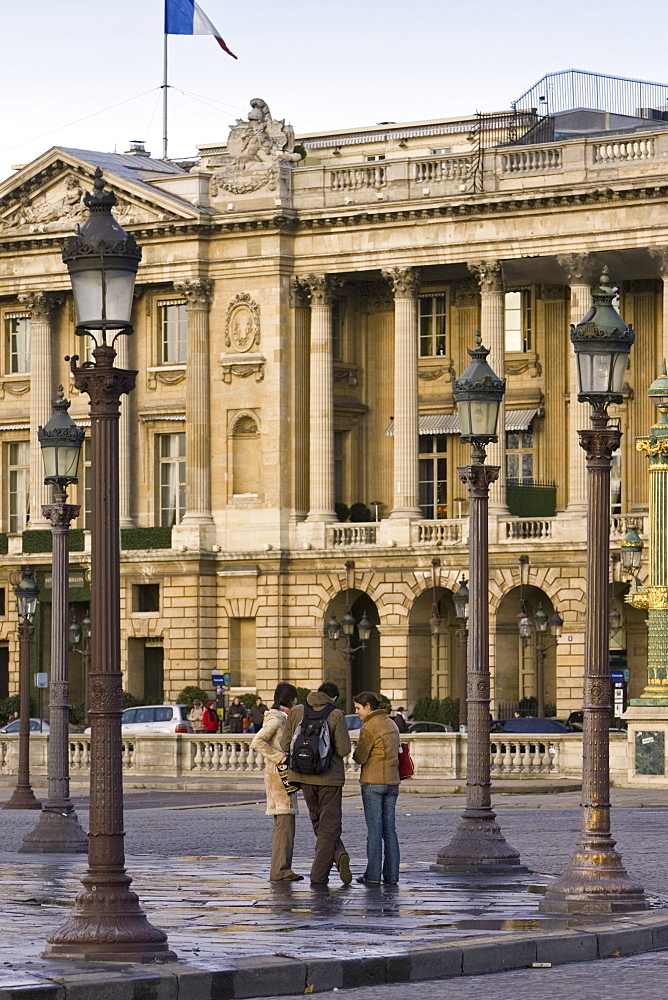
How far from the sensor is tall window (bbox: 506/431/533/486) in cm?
7919

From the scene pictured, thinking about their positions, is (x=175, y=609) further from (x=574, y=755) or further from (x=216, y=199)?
(x=574, y=755)

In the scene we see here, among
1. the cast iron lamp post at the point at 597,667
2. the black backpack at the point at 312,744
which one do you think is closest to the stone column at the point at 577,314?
the black backpack at the point at 312,744

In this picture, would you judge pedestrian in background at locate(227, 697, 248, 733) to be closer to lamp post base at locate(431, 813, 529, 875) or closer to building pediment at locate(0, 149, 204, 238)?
building pediment at locate(0, 149, 204, 238)

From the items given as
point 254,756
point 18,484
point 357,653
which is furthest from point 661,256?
point 18,484

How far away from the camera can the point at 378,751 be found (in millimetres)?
25328

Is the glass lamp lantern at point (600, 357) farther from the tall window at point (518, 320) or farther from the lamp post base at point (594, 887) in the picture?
the tall window at point (518, 320)

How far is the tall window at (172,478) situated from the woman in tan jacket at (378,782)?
56473mm

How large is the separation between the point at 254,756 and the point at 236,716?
529 inches

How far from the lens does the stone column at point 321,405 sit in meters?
78.5

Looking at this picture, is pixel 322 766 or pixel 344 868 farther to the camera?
pixel 344 868

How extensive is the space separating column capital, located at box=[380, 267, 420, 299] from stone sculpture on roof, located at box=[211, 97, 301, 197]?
14.8 feet

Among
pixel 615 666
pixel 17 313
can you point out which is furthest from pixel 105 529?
pixel 17 313

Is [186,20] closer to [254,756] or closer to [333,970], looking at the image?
[254,756]

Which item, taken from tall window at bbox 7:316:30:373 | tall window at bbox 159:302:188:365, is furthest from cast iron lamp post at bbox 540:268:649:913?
tall window at bbox 7:316:30:373
